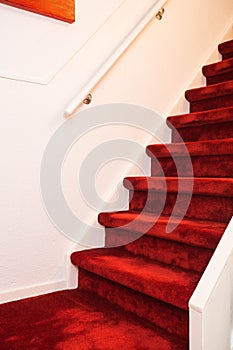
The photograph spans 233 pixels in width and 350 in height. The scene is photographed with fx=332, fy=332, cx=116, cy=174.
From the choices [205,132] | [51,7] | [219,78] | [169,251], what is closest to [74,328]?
[169,251]

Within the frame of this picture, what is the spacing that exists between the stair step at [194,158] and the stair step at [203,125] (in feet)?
0.78

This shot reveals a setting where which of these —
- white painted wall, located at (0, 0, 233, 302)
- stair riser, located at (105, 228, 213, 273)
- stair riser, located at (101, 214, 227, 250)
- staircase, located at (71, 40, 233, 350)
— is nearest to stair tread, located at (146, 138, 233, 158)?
staircase, located at (71, 40, 233, 350)

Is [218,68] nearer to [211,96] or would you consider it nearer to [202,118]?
[211,96]

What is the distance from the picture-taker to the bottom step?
3.78ft

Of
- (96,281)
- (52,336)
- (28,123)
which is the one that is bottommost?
(52,336)

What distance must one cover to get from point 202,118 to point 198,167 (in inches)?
15.1

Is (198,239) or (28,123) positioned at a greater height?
(28,123)

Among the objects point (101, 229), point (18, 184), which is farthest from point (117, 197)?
point (18, 184)

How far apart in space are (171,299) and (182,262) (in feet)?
0.89

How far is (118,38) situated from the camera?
197 cm

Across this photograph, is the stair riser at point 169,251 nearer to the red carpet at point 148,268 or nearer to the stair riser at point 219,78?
the red carpet at point 148,268

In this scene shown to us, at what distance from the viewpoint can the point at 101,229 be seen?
189cm

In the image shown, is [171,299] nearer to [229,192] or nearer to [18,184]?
[229,192]

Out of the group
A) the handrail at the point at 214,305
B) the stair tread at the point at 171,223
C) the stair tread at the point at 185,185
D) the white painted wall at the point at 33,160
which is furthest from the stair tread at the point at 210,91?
the handrail at the point at 214,305
